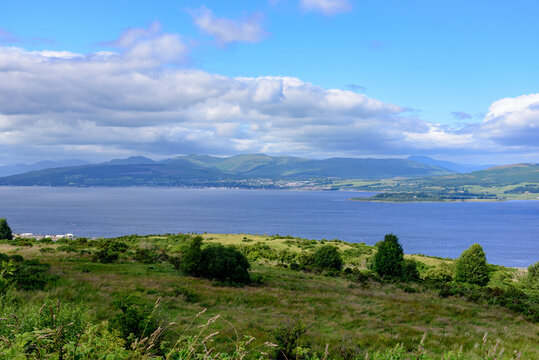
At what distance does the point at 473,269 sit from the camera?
38.7 m

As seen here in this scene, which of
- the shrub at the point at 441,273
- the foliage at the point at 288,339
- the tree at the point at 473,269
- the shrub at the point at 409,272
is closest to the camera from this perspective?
the foliage at the point at 288,339

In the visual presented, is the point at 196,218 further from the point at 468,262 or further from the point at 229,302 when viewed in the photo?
the point at 229,302

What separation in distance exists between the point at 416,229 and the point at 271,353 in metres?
143

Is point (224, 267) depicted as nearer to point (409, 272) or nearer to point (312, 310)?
point (312, 310)

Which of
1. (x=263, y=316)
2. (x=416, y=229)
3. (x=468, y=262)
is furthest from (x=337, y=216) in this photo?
(x=263, y=316)

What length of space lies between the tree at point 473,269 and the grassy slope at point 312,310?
48.6ft

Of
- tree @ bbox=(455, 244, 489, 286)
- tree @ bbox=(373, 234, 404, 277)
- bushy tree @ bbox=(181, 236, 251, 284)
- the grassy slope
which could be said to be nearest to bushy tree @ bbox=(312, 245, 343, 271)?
tree @ bbox=(373, 234, 404, 277)

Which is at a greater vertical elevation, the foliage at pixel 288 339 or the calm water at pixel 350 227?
the foliage at pixel 288 339

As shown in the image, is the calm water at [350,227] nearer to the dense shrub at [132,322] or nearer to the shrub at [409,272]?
the shrub at [409,272]

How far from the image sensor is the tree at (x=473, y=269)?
38.5m

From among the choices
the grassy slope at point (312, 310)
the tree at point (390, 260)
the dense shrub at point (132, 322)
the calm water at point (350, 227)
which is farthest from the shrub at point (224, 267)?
the calm water at point (350, 227)

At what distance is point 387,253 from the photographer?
37375 millimetres

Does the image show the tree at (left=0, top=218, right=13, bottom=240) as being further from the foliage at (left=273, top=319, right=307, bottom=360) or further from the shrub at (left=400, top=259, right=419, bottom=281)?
the foliage at (left=273, top=319, right=307, bottom=360)

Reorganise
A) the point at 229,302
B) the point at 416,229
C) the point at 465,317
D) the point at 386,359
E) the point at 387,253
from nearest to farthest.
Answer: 1. the point at 386,359
2. the point at 229,302
3. the point at 465,317
4. the point at 387,253
5. the point at 416,229
